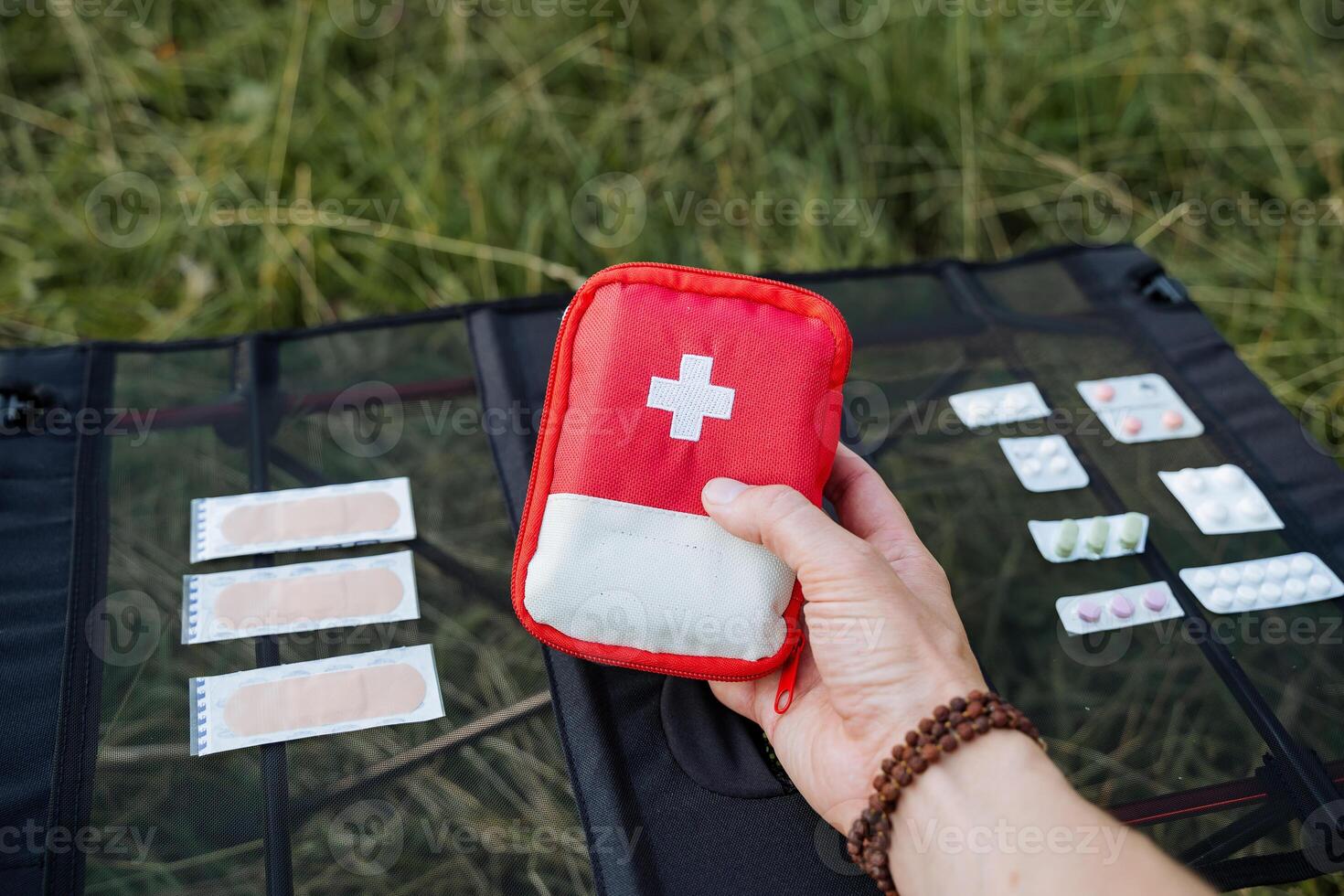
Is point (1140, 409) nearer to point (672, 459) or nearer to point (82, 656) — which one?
point (672, 459)

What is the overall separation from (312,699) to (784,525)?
577 millimetres

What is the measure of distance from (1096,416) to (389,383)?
1.05 m

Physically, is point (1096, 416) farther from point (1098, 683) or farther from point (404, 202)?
point (404, 202)

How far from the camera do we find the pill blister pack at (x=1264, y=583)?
1.37m

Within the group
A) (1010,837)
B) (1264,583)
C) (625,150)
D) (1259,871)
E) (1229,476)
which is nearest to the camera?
(1010,837)

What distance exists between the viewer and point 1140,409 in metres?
1.60

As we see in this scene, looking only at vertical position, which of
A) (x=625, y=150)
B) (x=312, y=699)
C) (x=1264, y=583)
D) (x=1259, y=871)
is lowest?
(x=1259, y=871)

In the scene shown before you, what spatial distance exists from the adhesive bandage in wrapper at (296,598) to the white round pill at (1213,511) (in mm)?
1065

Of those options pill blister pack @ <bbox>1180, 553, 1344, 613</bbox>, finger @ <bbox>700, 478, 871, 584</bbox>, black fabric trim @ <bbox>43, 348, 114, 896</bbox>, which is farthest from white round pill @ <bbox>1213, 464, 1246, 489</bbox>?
black fabric trim @ <bbox>43, 348, 114, 896</bbox>

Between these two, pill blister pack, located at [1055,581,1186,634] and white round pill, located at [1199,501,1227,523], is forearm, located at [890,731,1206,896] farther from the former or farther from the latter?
white round pill, located at [1199,501,1227,523]

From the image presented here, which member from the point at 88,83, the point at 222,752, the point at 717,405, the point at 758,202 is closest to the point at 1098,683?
the point at 717,405

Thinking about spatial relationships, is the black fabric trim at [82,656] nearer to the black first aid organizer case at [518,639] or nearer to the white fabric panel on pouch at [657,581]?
the black first aid organizer case at [518,639]

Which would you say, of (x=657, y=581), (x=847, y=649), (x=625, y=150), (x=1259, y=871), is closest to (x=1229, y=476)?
(x=1259, y=871)

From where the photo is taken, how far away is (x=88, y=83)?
2.37 m
